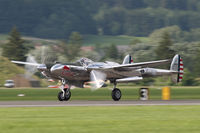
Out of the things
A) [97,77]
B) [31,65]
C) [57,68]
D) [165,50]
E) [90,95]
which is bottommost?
[90,95]

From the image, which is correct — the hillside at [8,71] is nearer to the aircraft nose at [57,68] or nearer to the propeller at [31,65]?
the propeller at [31,65]

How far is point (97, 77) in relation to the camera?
31.3 m

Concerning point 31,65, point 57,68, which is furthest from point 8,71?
point 57,68

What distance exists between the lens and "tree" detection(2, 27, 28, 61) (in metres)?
98.1

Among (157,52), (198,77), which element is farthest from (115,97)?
(157,52)

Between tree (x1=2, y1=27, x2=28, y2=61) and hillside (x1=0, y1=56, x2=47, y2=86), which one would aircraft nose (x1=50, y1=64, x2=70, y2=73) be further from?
tree (x1=2, y1=27, x2=28, y2=61)

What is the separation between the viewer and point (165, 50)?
96688 mm

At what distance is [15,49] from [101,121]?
84565 mm

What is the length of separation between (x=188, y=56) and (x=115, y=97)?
68732 millimetres

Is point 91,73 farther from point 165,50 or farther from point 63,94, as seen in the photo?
point 165,50

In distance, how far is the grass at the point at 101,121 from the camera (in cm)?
1598

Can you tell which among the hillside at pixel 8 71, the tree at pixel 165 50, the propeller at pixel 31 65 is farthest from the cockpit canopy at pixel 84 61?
the tree at pixel 165 50

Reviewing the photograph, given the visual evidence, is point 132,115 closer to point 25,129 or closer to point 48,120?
point 48,120

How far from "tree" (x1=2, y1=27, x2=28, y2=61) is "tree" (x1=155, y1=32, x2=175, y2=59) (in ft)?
89.2
